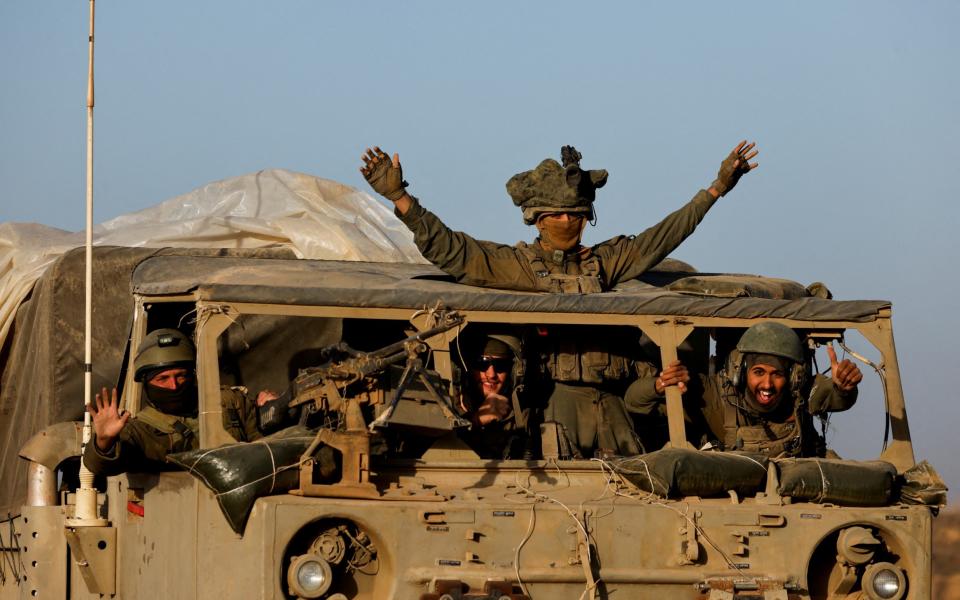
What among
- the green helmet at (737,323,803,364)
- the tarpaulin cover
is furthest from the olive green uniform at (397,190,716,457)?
the tarpaulin cover

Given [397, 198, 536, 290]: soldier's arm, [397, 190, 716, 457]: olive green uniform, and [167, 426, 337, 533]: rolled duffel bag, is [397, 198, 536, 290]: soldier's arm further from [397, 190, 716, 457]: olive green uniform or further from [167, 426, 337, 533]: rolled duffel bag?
[167, 426, 337, 533]: rolled duffel bag

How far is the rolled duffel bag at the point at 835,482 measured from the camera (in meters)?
11.3

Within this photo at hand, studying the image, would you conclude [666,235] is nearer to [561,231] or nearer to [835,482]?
[561,231]

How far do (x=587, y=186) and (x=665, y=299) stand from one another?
1.33 m

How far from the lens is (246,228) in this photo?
1555 centimetres

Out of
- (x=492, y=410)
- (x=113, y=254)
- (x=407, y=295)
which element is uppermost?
(x=113, y=254)

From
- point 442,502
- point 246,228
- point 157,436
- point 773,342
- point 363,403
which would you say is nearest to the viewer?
point 442,502

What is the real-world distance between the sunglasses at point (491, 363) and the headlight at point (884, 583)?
2307 mm

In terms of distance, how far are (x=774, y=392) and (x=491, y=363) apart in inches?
59.1

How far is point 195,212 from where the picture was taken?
53.6 ft

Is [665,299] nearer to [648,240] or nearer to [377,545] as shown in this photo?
[648,240]

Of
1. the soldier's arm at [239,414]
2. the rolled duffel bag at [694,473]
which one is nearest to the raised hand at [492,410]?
the rolled duffel bag at [694,473]

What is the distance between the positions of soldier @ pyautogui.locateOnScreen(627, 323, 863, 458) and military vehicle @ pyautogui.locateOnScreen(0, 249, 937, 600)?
24 cm

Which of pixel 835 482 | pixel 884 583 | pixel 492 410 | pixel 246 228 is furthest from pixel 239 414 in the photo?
pixel 246 228
